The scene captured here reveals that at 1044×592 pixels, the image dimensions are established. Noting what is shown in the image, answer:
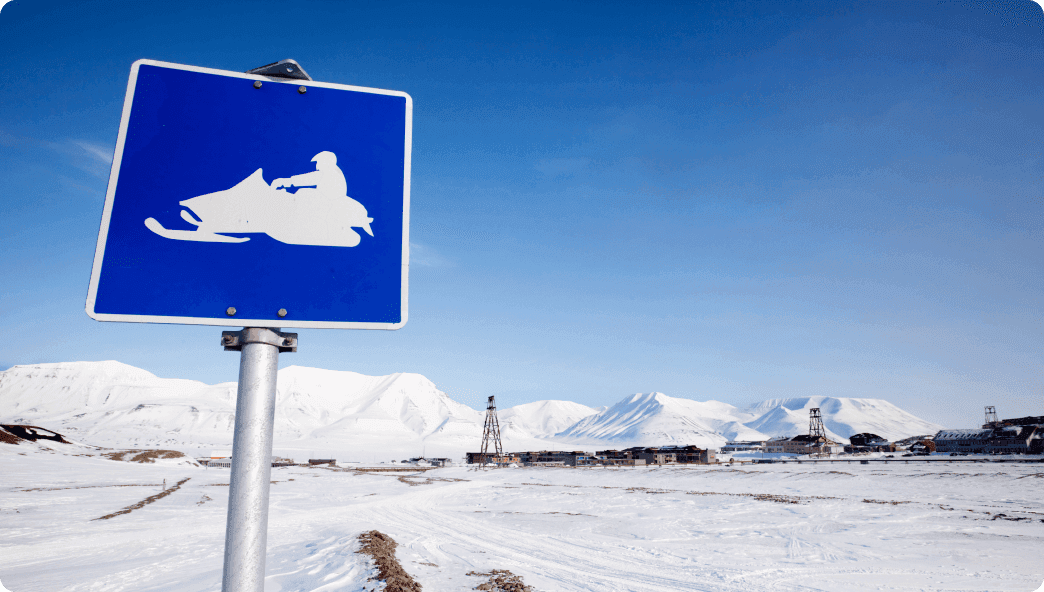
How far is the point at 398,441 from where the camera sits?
574 ft

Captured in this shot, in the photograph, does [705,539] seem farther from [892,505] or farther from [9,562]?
[9,562]

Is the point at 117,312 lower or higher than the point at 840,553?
higher

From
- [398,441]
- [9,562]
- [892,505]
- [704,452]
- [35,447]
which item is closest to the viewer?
[9,562]

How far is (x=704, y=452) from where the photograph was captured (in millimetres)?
81562

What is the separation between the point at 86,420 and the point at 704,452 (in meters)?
189

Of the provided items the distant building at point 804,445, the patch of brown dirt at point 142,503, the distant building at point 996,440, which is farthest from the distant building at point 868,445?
the patch of brown dirt at point 142,503

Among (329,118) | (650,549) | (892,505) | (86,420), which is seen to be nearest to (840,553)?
(650,549)

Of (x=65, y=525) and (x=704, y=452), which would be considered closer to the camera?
(x=65, y=525)

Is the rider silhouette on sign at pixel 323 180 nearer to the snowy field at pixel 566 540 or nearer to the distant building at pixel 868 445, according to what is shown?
the snowy field at pixel 566 540

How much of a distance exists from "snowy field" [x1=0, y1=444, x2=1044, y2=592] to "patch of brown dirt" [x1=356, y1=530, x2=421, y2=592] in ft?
1.08

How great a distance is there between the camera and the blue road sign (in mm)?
1734

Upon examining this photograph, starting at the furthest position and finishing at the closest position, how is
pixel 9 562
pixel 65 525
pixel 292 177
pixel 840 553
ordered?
pixel 65 525, pixel 840 553, pixel 9 562, pixel 292 177

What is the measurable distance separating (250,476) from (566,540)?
1480 cm

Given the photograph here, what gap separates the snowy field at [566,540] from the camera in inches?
397
